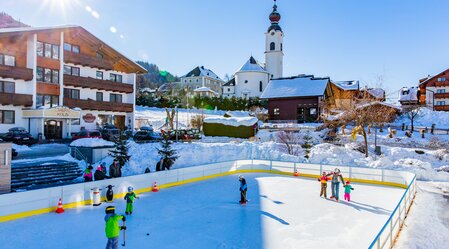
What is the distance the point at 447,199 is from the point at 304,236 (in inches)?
327

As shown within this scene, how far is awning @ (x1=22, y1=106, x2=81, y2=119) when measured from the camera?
23.4 meters

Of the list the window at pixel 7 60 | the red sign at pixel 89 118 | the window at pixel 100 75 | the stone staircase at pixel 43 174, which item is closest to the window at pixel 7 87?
the window at pixel 7 60

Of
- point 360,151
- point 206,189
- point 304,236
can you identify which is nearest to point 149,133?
point 206,189

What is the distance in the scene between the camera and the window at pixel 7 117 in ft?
75.8

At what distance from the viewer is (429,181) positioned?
16.9 m

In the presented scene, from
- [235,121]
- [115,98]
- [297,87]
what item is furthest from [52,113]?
[297,87]

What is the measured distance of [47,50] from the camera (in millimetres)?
25906

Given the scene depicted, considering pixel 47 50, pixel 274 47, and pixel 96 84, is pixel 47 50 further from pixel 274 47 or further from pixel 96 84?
pixel 274 47

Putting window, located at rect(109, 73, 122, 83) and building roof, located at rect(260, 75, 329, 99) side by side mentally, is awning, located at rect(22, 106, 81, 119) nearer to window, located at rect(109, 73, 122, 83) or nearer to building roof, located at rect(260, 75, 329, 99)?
window, located at rect(109, 73, 122, 83)

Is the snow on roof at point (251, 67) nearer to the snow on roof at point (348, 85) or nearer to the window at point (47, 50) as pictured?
the snow on roof at point (348, 85)

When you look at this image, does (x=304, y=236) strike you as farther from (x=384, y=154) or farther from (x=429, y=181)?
(x=384, y=154)

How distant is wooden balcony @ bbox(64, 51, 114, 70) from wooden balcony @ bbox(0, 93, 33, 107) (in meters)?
5.02

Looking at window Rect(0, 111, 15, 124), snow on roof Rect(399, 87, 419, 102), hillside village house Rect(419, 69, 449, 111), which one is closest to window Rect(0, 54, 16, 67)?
window Rect(0, 111, 15, 124)

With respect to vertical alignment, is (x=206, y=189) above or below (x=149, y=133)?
below
